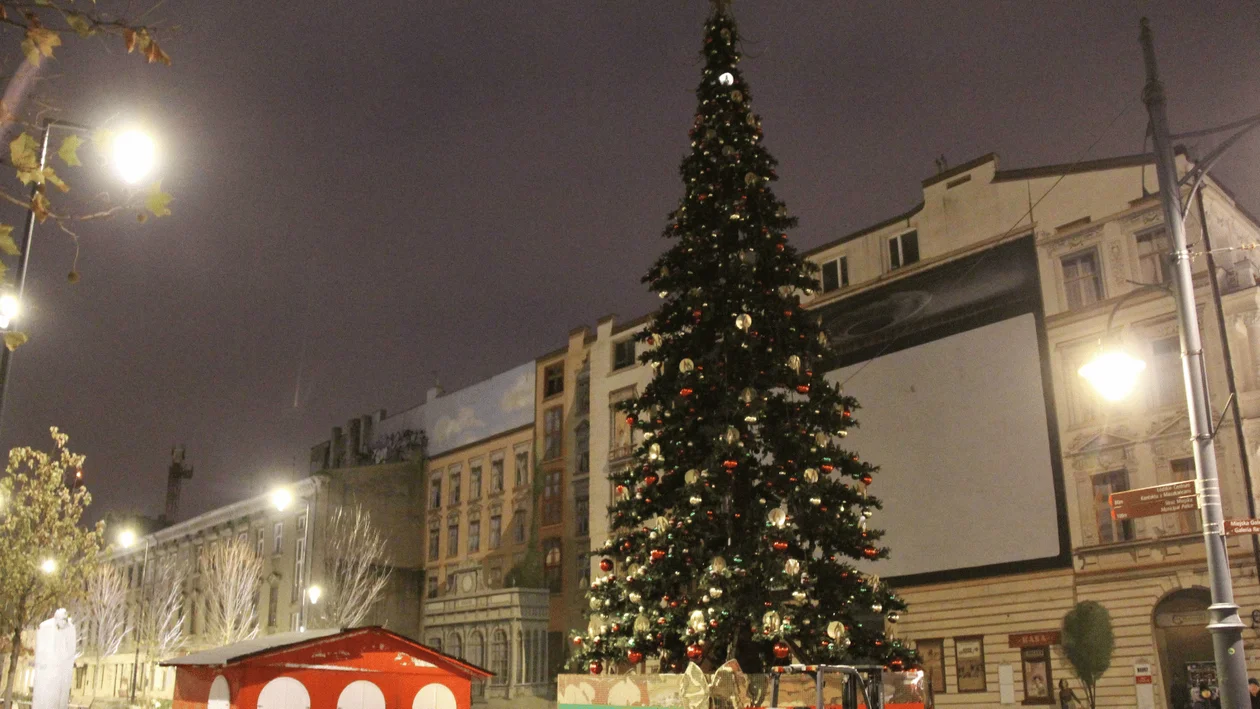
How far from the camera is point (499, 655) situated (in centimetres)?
4381

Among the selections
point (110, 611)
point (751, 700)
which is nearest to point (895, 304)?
point (751, 700)

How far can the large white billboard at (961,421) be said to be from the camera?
Result: 2706 centimetres

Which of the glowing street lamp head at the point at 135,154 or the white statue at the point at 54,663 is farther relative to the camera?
the white statue at the point at 54,663

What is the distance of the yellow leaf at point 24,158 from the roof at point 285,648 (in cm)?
1003

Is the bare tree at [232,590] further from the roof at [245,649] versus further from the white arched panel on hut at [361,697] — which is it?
the white arched panel on hut at [361,697]

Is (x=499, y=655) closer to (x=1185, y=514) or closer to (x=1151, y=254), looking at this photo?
(x=1185, y=514)

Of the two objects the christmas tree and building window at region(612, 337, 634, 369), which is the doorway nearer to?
the christmas tree

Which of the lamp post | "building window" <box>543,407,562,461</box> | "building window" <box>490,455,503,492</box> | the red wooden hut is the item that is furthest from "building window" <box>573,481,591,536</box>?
the red wooden hut

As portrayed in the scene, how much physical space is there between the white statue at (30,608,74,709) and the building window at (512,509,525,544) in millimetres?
32244

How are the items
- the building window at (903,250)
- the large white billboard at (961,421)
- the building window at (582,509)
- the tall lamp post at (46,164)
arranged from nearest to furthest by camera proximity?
the tall lamp post at (46,164) → the large white billboard at (961,421) → the building window at (903,250) → the building window at (582,509)

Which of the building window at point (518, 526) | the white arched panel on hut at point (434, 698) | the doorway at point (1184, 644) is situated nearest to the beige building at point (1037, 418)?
the doorway at point (1184, 644)

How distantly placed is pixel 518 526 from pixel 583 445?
532 centimetres

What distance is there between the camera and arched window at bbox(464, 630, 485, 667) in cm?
4478

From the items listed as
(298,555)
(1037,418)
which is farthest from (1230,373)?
(298,555)
